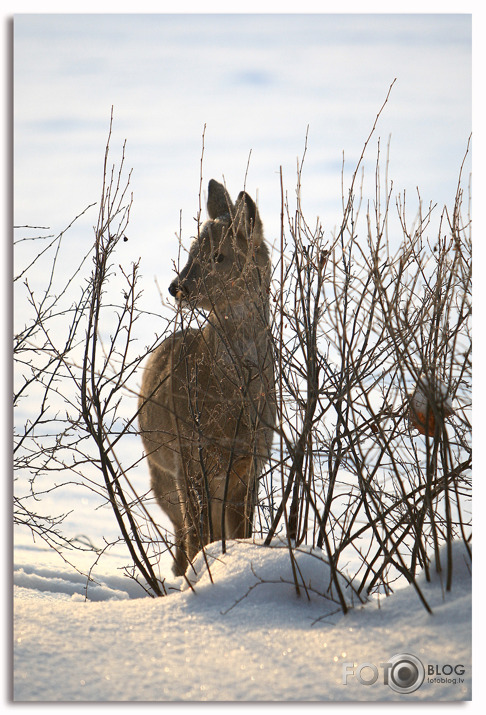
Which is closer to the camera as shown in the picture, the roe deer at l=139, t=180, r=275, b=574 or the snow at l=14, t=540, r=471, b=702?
the snow at l=14, t=540, r=471, b=702

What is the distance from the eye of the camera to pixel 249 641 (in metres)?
2.51

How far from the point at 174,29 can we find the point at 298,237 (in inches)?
45.0

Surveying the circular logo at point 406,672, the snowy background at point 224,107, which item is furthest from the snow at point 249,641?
the snowy background at point 224,107

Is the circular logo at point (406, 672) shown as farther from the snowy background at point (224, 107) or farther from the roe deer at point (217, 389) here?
the snowy background at point (224, 107)

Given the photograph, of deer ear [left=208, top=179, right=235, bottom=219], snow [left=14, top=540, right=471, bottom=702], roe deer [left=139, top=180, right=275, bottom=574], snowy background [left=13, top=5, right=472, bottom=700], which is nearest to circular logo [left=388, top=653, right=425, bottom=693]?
snow [left=14, top=540, right=471, bottom=702]

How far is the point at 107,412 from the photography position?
3338 millimetres

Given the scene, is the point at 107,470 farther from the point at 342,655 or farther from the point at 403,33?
the point at 403,33

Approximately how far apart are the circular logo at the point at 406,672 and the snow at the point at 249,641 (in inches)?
0.7

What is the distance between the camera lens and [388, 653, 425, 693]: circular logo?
2393 mm

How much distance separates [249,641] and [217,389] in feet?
5.14

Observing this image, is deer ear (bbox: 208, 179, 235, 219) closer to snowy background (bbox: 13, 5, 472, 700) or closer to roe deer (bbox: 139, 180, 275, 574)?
roe deer (bbox: 139, 180, 275, 574)

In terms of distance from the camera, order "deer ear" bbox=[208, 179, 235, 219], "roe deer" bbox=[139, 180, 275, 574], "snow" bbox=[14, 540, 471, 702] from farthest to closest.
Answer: "deer ear" bbox=[208, 179, 235, 219]
"roe deer" bbox=[139, 180, 275, 574]
"snow" bbox=[14, 540, 471, 702]

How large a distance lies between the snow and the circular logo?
0.02 meters
